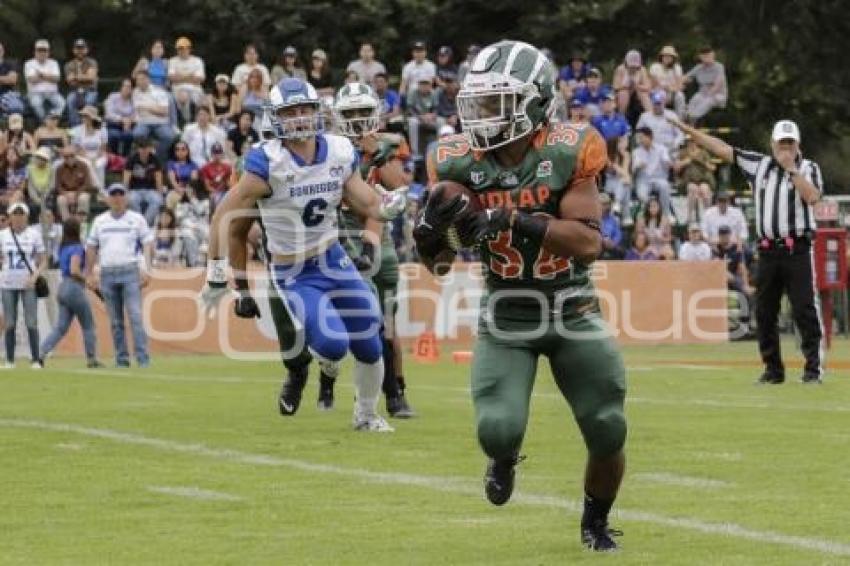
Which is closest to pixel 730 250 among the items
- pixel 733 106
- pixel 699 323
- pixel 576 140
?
pixel 699 323

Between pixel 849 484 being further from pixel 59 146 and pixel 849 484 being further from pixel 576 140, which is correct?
pixel 59 146

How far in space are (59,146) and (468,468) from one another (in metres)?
15.0

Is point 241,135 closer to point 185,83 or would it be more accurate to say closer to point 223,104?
point 223,104

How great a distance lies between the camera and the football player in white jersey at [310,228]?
10.2m

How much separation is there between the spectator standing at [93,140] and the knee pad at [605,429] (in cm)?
1696

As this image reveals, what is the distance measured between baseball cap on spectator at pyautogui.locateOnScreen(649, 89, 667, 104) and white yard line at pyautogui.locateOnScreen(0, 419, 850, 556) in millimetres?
13743

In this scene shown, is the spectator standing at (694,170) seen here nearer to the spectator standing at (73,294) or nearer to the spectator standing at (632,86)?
the spectator standing at (632,86)

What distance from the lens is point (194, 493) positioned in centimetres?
807

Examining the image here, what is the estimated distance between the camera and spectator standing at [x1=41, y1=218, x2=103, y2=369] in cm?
1850

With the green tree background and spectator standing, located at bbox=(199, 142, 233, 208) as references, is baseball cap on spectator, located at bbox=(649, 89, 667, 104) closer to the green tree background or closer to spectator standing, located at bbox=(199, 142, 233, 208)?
the green tree background

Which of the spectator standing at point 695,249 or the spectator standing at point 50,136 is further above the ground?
the spectator standing at point 50,136

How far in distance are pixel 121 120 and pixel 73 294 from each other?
18.1ft

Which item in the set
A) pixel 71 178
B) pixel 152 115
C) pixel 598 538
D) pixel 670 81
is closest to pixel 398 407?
pixel 598 538

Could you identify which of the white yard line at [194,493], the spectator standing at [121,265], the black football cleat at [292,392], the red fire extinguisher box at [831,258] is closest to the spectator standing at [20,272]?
the spectator standing at [121,265]
